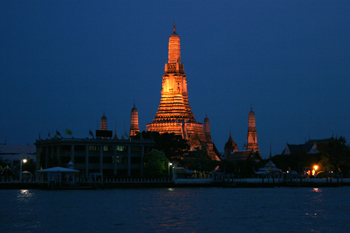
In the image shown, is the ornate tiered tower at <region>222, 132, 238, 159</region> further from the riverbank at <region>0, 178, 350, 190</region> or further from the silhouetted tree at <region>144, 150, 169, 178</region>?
the silhouetted tree at <region>144, 150, 169, 178</region>

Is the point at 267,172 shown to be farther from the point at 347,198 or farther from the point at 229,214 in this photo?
the point at 229,214

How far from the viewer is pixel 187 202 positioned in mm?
71312

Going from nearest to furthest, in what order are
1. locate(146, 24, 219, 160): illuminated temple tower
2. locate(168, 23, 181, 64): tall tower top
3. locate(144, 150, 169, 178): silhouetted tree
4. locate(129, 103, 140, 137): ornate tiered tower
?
locate(144, 150, 169, 178): silhouetted tree
locate(146, 24, 219, 160): illuminated temple tower
locate(168, 23, 181, 64): tall tower top
locate(129, 103, 140, 137): ornate tiered tower

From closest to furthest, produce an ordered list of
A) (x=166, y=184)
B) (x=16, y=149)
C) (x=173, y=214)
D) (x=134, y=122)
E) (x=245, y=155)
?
(x=173, y=214), (x=166, y=184), (x=245, y=155), (x=134, y=122), (x=16, y=149)

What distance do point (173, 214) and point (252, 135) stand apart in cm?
11796

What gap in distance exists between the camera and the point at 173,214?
5825cm

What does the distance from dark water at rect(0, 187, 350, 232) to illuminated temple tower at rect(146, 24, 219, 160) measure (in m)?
73.8

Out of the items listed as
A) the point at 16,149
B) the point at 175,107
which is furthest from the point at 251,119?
the point at 16,149

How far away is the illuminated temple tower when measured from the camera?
504 ft

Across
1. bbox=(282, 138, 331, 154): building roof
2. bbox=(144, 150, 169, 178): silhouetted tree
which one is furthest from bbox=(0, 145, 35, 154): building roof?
bbox=(144, 150, 169, 178): silhouetted tree

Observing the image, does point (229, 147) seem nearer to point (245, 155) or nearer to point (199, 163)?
point (245, 155)

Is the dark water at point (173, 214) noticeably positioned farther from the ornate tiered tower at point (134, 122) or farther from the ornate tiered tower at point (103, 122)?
the ornate tiered tower at point (103, 122)

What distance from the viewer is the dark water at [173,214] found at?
49.4 m

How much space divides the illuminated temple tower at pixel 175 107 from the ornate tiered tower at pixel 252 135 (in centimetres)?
1795
